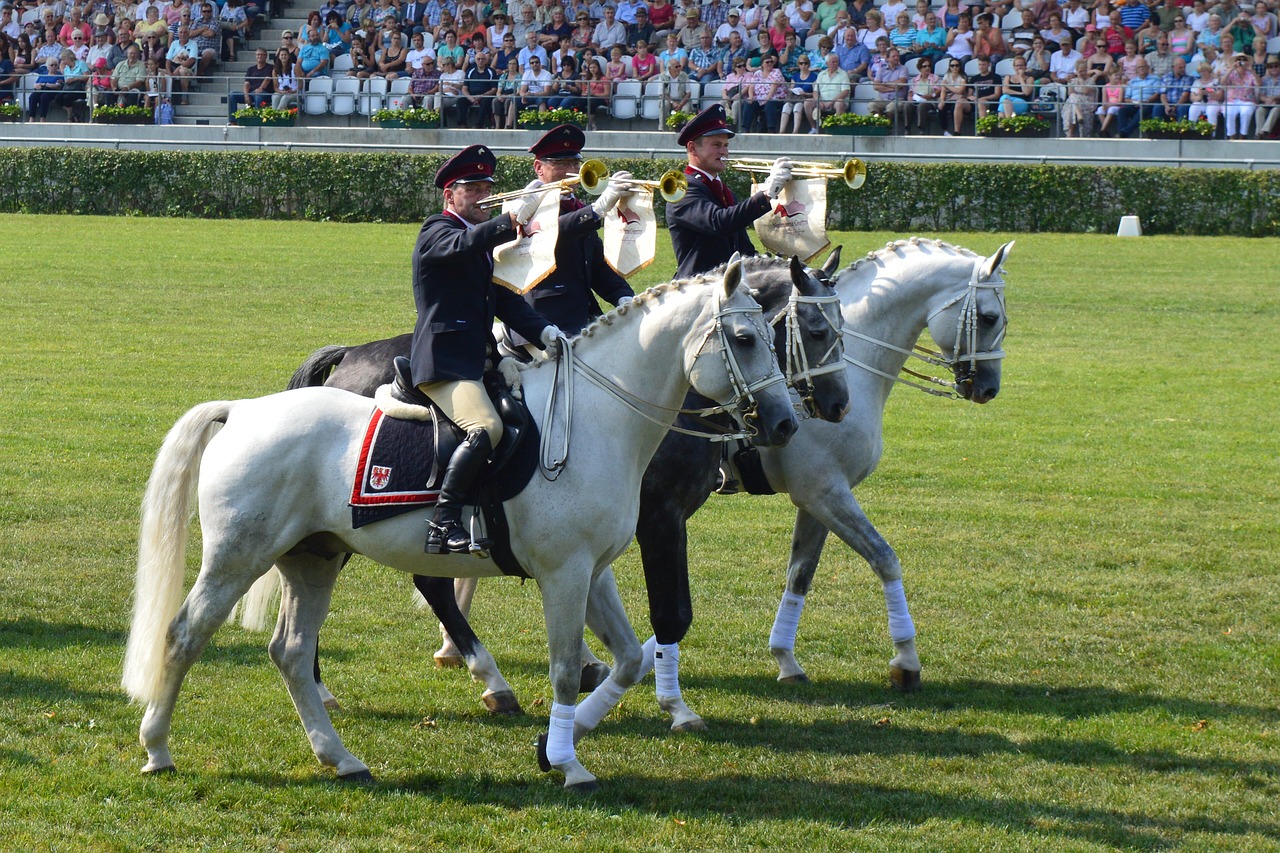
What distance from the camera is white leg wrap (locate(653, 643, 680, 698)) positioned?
7562 mm

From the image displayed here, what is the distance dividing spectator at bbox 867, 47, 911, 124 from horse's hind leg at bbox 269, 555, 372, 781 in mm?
27277

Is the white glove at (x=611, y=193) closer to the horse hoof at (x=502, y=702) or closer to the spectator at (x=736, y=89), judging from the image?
the horse hoof at (x=502, y=702)

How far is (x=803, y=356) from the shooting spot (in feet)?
24.7

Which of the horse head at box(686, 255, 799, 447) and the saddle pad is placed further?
the saddle pad

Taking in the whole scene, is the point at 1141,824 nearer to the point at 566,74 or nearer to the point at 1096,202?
the point at 1096,202

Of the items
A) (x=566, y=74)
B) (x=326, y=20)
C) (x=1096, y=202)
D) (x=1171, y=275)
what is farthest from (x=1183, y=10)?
(x=326, y=20)

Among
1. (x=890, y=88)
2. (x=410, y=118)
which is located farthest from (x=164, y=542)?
(x=410, y=118)

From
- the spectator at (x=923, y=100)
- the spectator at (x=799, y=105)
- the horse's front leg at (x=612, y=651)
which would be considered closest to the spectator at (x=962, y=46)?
the spectator at (x=923, y=100)

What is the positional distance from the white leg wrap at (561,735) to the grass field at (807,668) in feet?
0.51

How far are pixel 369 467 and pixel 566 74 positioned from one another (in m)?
29.2

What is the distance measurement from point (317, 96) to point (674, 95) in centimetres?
900

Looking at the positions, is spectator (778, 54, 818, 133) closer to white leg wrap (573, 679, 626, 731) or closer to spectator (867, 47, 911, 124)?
spectator (867, 47, 911, 124)

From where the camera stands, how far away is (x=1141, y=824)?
6.37 m

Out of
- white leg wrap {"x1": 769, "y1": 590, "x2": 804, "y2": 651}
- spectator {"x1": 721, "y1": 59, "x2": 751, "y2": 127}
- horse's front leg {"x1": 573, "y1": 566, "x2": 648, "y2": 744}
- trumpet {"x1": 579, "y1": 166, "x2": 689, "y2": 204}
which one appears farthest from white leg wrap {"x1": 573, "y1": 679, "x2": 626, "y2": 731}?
spectator {"x1": 721, "y1": 59, "x2": 751, "y2": 127}
